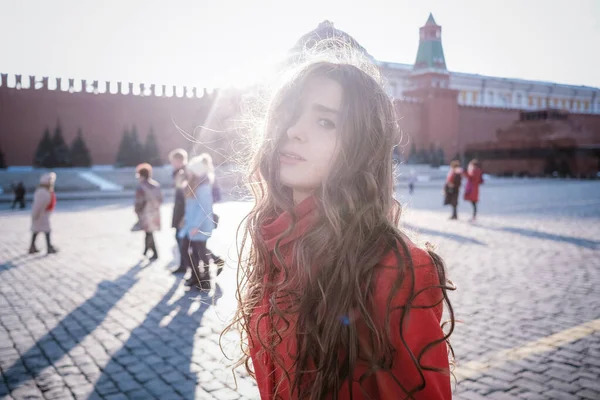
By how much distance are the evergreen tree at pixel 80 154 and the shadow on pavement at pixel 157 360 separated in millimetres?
25211

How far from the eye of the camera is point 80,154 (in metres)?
27.5

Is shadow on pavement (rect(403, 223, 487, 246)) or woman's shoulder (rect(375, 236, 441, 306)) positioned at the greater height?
woman's shoulder (rect(375, 236, 441, 306))

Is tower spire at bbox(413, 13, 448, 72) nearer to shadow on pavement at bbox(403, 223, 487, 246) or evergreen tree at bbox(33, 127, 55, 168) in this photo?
evergreen tree at bbox(33, 127, 55, 168)

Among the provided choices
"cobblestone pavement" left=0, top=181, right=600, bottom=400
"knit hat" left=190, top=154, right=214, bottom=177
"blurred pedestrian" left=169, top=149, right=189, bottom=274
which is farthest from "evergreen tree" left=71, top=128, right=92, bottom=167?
"knit hat" left=190, top=154, right=214, bottom=177

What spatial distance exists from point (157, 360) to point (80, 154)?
2672 cm

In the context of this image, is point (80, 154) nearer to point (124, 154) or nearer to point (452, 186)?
point (124, 154)

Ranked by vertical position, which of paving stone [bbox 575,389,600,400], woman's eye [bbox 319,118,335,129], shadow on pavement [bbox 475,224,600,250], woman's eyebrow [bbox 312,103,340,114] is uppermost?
woman's eyebrow [bbox 312,103,340,114]

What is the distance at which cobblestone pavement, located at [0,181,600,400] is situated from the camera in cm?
329

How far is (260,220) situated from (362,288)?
1.64 feet

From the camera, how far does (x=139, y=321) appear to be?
4645mm

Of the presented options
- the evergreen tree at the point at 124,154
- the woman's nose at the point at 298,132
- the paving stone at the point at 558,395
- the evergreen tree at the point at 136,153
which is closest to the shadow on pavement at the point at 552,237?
the paving stone at the point at 558,395

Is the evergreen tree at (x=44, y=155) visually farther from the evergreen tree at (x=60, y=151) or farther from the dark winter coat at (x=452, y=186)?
the dark winter coat at (x=452, y=186)

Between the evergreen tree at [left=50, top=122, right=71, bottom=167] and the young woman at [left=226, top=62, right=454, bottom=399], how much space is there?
28.7 m

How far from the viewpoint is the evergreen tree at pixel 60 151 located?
26.9 m
